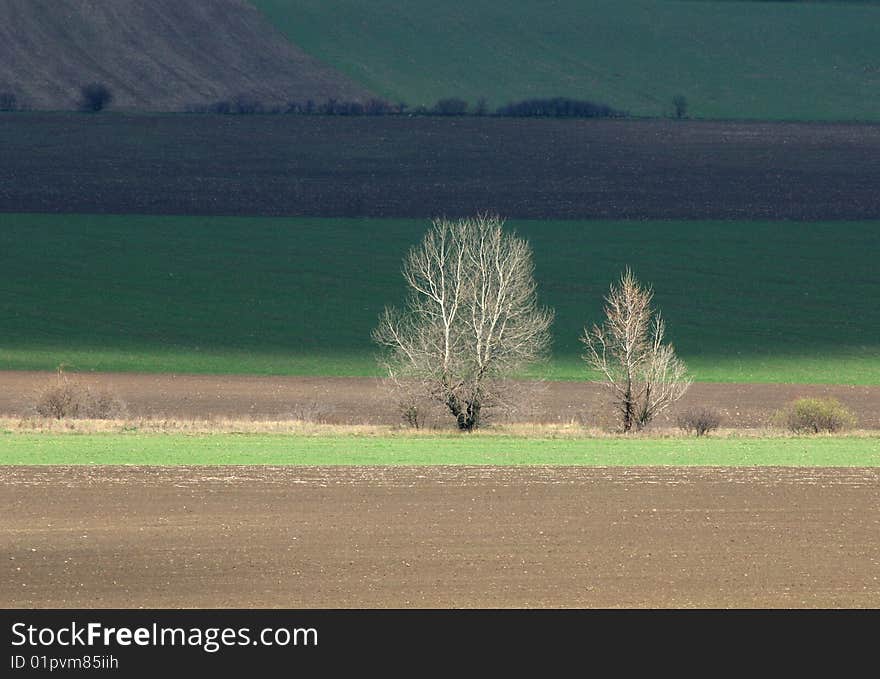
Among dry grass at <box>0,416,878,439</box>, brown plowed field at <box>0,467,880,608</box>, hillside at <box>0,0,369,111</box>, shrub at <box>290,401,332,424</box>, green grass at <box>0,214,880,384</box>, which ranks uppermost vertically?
hillside at <box>0,0,369,111</box>

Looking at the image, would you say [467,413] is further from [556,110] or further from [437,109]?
[437,109]

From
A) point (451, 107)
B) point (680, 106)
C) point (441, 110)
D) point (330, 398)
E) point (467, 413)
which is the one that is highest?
point (680, 106)

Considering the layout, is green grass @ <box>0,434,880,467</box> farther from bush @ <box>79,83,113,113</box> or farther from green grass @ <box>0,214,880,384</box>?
bush @ <box>79,83,113,113</box>

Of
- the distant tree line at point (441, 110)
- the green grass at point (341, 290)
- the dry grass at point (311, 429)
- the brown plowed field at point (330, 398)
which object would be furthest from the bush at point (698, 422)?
the distant tree line at point (441, 110)

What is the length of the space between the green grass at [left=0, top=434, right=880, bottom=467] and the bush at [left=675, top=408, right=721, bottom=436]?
2.35 meters

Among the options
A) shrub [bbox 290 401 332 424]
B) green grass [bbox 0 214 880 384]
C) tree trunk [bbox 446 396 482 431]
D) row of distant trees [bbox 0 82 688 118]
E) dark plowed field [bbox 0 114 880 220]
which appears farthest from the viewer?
row of distant trees [bbox 0 82 688 118]

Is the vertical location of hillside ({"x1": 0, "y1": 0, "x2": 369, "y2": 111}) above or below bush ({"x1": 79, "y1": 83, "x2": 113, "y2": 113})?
above

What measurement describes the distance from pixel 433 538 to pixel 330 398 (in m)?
24.8

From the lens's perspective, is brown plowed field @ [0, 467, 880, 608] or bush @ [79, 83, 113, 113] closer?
brown plowed field @ [0, 467, 880, 608]

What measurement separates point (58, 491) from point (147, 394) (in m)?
21.1

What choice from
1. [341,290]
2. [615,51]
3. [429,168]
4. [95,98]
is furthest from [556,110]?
[341,290]

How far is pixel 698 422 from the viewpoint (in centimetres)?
3906

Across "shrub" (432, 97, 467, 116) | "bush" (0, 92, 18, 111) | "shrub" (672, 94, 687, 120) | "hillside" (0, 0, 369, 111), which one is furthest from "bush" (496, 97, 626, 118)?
"bush" (0, 92, 18, 111)

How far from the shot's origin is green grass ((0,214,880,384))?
5447cm
